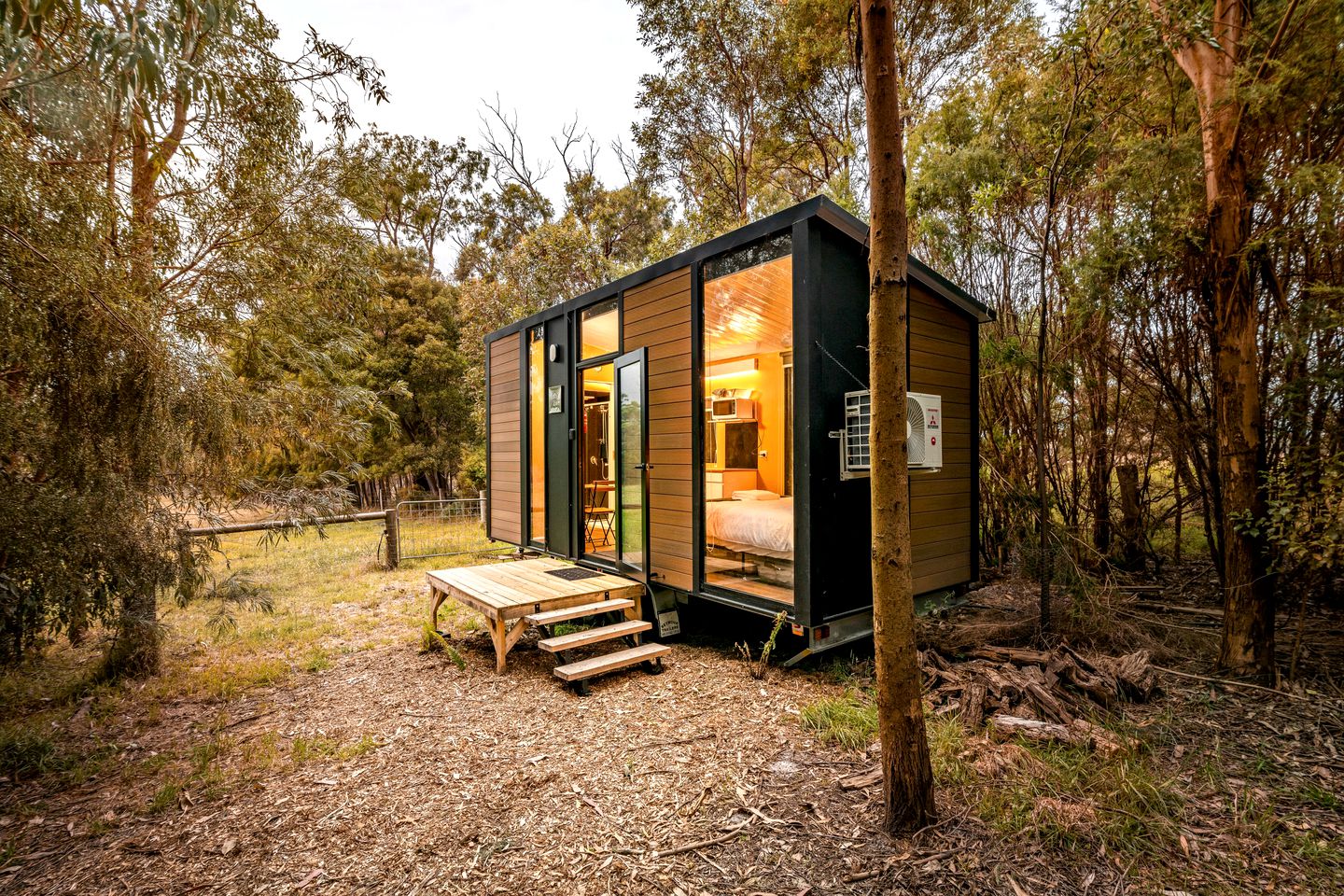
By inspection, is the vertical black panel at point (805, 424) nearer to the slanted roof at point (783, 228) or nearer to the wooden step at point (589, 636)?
the slanted roof at point (783, 228)

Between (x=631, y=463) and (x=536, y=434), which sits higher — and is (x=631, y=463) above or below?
below

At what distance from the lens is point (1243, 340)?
3.24 metres

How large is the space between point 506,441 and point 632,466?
2.75m

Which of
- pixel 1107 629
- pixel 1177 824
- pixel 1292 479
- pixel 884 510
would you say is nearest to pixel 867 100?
pixel 884 510

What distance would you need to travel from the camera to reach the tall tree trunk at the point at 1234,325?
3172 mm

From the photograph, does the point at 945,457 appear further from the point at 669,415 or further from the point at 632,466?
the point at 632,466

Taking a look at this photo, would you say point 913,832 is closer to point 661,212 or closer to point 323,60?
point 323,60

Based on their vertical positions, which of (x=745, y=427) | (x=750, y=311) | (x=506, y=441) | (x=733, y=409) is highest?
(x=750, y=311)

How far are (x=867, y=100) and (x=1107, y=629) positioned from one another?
3803mm

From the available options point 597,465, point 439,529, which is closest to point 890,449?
point 597,465

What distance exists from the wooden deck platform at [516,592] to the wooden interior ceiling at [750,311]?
2.31 metres

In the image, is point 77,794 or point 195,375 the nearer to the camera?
point 77,794

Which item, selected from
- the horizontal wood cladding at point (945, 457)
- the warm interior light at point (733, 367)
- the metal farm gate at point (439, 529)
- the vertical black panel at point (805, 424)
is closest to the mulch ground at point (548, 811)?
the vertical black panel at point (805, 424)

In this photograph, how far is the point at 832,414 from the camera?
3607 millimetres
